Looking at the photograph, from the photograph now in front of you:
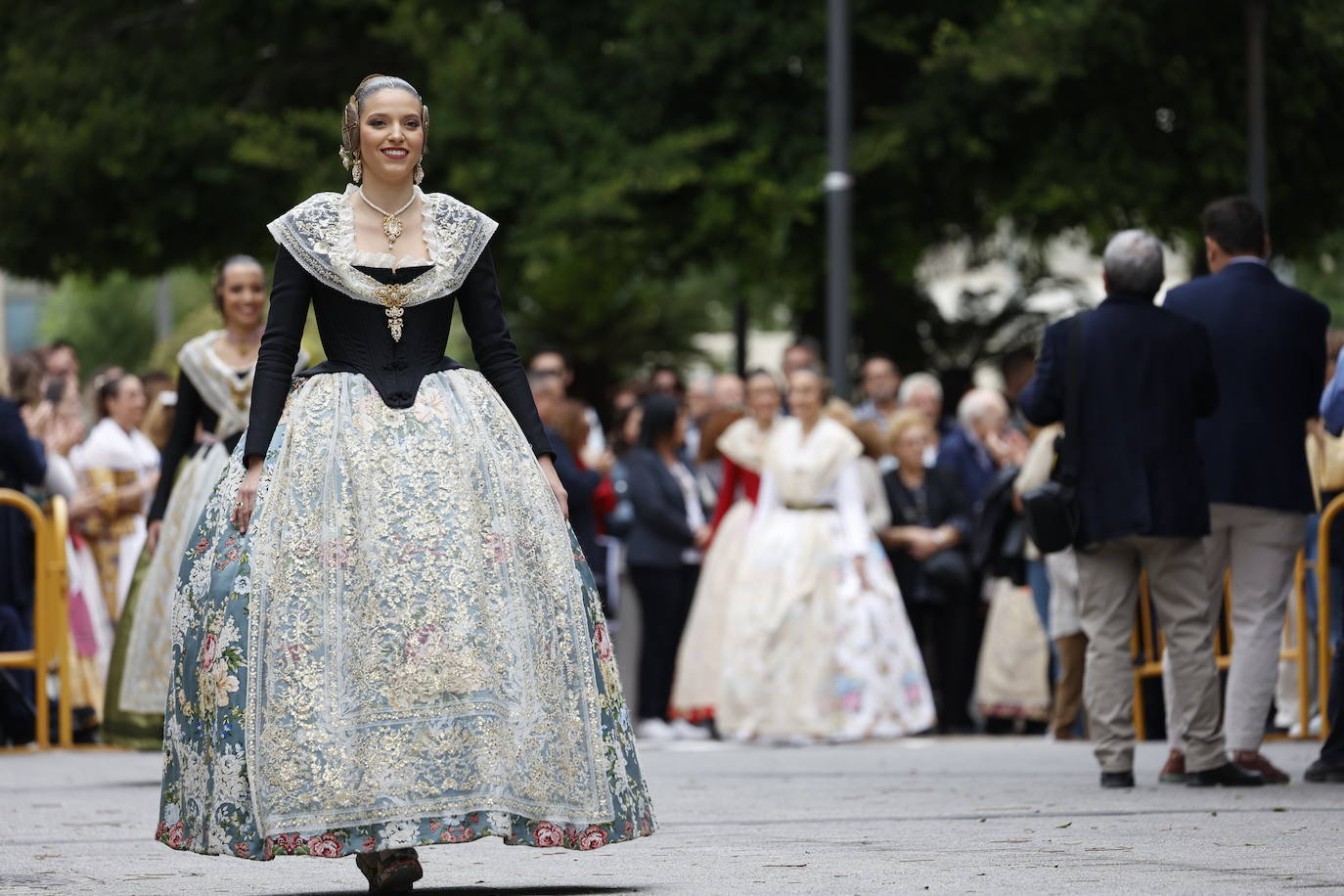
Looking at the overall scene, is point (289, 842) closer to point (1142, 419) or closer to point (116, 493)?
point (1142, 419)

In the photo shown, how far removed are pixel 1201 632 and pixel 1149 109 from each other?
34.6 ft

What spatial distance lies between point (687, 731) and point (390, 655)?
9701 millimetres

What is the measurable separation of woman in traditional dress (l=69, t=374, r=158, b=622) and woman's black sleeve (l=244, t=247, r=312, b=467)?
789 centimetres

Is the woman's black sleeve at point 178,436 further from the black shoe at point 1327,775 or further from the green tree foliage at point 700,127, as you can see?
the green tree foliage at point 700,127

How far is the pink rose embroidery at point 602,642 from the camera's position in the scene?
23.2ft

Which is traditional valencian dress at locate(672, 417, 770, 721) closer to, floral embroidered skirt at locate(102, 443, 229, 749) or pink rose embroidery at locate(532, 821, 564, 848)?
floral embroidered skirt at locate(102, 443, 229, 749)

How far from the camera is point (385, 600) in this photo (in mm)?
6848

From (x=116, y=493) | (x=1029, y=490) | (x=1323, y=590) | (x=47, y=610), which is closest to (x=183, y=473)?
(x=47, y=610)

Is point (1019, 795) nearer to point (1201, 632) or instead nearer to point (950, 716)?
point (1201, 632)

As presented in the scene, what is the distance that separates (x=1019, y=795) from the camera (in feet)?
32.8

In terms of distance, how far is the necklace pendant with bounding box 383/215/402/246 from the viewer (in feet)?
23.7

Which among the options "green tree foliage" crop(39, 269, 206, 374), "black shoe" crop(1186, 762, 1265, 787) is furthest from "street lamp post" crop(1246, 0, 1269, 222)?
"green tree foliage" crop(39, 269, 206, 374)

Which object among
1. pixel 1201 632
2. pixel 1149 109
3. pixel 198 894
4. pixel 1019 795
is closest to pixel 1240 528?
pixel 1201 632

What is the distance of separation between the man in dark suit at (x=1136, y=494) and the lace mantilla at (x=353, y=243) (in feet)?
11.0
